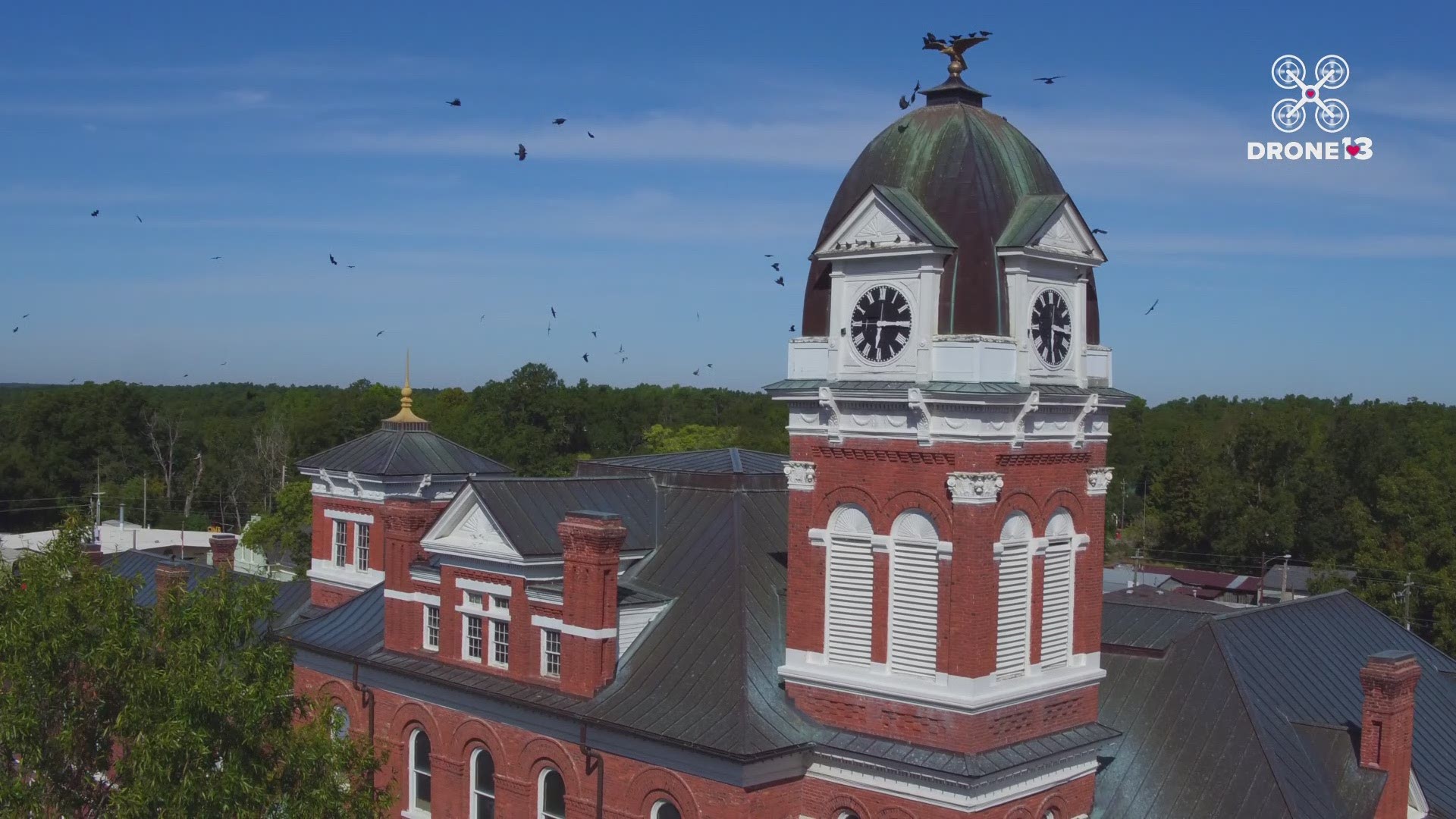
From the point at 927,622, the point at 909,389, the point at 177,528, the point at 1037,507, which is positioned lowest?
the point at 177,528

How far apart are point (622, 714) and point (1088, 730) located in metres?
7.86

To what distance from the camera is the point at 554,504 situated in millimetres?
27188

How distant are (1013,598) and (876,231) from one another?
20.4 ft

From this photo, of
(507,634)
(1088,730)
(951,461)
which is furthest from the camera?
(507,634)

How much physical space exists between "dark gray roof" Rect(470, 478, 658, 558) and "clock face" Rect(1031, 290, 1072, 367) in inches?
353

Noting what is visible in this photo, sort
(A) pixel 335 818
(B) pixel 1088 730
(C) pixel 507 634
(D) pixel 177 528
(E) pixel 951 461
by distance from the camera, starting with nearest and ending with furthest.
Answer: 1. (A) pixel 335 818
2. (E) pixel 951 461
3. (B) pixel 1088 730
4. (C) pixel 507 634
5. (D) pixel 177 528

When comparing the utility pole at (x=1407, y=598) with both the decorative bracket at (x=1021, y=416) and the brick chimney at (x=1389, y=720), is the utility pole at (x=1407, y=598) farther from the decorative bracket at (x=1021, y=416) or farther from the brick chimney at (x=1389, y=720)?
the decorative bracket at (x=1021, y=416)

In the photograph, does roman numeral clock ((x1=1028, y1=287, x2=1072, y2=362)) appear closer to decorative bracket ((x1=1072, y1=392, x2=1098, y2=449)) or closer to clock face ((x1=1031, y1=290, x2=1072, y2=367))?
clock face ((x1=1031, y1=290, x2=1072, y2=367))

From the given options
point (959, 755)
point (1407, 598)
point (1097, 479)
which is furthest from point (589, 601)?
point (1407, 598)

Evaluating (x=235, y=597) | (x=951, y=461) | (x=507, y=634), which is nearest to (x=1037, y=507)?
(x=951, y=461)

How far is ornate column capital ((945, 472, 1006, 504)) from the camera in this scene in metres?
21.1

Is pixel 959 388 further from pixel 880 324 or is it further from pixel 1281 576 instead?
pixel 1281 576

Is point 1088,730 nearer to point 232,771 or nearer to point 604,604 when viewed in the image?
point 604,604

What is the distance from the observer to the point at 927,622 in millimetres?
21625
